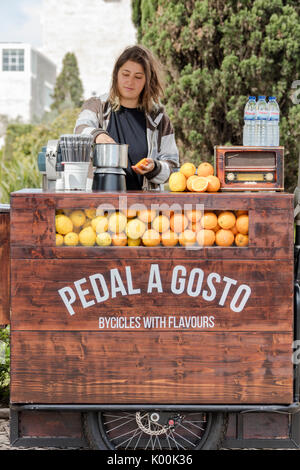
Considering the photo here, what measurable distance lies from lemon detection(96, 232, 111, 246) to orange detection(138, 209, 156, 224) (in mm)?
165

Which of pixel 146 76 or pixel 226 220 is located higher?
pixel 146 76

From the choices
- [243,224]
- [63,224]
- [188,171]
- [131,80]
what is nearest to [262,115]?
[188,171]

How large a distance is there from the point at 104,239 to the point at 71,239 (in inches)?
5.7

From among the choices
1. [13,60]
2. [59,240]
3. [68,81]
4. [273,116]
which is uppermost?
[13,60]

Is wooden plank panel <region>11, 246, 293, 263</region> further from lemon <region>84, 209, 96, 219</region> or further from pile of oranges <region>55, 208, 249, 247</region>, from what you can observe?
lemon <region>84, 209, 96, 219</region>

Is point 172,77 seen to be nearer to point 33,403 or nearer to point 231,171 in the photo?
point 231,171

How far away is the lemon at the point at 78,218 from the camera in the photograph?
2977mm

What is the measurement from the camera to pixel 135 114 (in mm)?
3861

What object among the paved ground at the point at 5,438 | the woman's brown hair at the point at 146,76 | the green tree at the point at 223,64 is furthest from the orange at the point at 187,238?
the green tree at the point at 223,64

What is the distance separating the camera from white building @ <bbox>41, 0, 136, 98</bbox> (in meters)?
25.2

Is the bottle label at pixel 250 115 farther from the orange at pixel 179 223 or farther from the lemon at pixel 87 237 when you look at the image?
the lemon at pixel 87 237

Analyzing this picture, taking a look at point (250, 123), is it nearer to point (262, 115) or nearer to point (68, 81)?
point (262, 115)

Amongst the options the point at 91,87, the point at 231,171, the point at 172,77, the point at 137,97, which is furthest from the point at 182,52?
the point at 91,87

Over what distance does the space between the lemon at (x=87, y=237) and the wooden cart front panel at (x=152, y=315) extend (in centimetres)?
4
